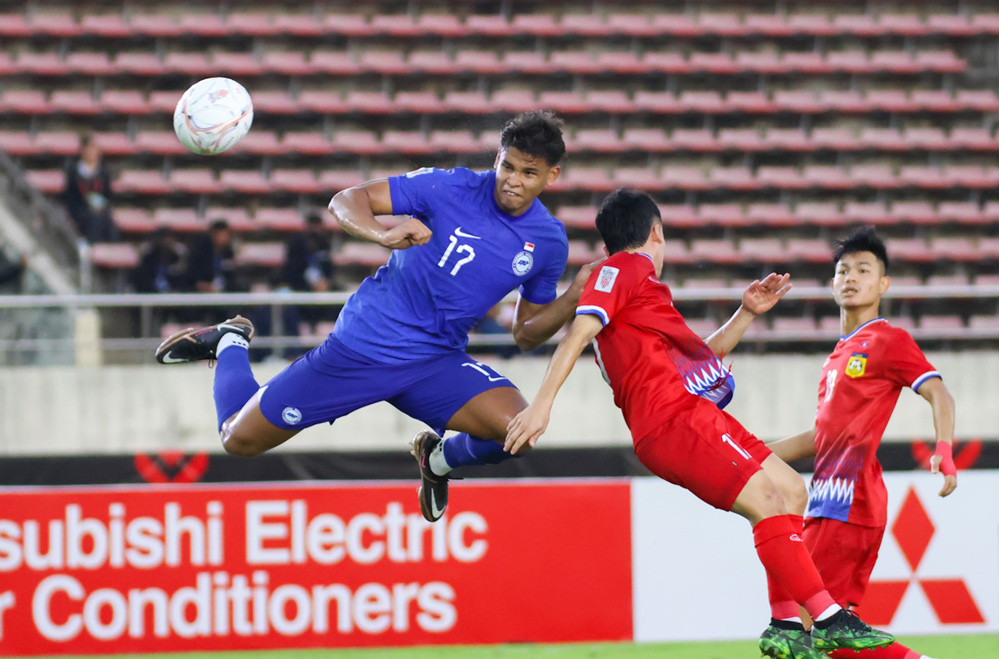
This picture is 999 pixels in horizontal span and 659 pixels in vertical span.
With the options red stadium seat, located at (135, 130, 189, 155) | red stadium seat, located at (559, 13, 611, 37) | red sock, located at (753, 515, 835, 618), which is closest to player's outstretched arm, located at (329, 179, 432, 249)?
red sock, located at (753, 515, 835, 618)

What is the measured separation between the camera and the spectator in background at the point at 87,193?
1018cm

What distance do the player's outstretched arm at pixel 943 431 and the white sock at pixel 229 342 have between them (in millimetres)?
2897

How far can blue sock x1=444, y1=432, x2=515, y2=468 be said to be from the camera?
475 cm

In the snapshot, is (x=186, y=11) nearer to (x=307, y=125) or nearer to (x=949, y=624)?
(x=307, y=125)

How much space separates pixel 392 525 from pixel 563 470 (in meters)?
1.76

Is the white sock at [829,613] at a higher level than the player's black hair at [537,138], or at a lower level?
lower

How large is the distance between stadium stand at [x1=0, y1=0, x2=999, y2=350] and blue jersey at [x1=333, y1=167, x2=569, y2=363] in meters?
6.17

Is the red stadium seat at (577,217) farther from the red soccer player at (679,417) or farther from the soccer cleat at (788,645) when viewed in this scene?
the soccer cleat at (788,645)

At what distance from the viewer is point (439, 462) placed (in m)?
5.00

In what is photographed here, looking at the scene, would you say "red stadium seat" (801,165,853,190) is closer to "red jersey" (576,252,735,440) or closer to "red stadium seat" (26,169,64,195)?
"red stadium seat" (26,169,64,195)

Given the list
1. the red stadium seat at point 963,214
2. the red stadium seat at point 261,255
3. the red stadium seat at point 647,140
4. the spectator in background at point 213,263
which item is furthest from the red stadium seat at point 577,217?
the red stadium seat at point 963,214

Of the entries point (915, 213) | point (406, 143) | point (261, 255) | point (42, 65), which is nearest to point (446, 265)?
point (261, 255)

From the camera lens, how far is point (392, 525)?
6.64 m

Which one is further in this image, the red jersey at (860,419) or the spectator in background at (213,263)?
the spectator in background at (213,263)
